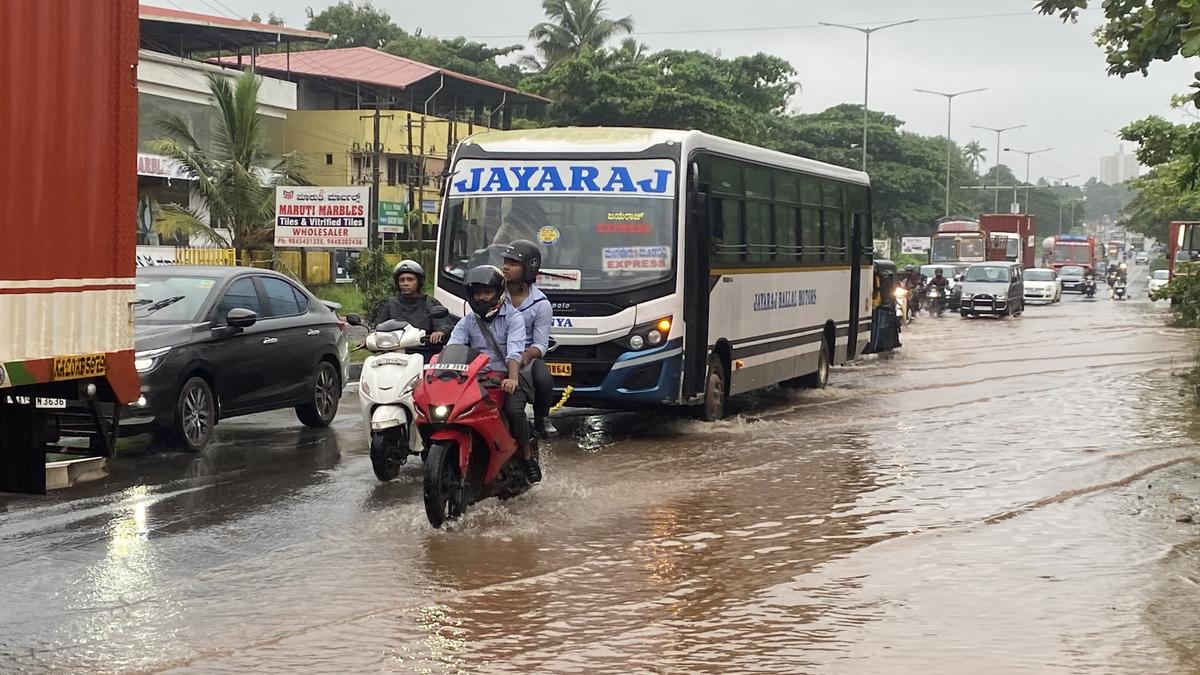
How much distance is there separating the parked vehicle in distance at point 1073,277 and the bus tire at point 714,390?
183 feet

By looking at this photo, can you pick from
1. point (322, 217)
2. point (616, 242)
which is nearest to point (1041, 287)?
point (322, 217)

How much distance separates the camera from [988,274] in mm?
43312

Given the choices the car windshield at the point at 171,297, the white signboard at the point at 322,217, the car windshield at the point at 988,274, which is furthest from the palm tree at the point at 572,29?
the car windshield at the point at 171,297

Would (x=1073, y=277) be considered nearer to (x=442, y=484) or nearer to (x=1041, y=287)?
(x=1041, y=287)

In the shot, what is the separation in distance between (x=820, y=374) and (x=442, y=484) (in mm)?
10745

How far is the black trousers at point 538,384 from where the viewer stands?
9.22 m

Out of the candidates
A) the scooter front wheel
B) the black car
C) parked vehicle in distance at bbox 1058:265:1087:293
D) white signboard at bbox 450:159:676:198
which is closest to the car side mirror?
the black car

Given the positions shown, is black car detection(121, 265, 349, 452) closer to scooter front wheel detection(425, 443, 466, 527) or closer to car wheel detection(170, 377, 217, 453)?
car wheel detection(170, 377, 217, 453)

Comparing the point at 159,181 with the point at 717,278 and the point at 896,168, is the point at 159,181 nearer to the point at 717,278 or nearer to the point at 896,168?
the point at 717,278

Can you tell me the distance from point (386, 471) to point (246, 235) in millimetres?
20761

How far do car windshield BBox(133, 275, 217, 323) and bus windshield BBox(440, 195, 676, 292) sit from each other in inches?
86.6

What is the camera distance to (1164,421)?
51.4 ft

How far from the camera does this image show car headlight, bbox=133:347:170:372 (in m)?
11.3

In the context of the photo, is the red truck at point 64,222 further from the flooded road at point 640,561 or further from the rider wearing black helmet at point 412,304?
the rider wearing black helmet at point 412,304
